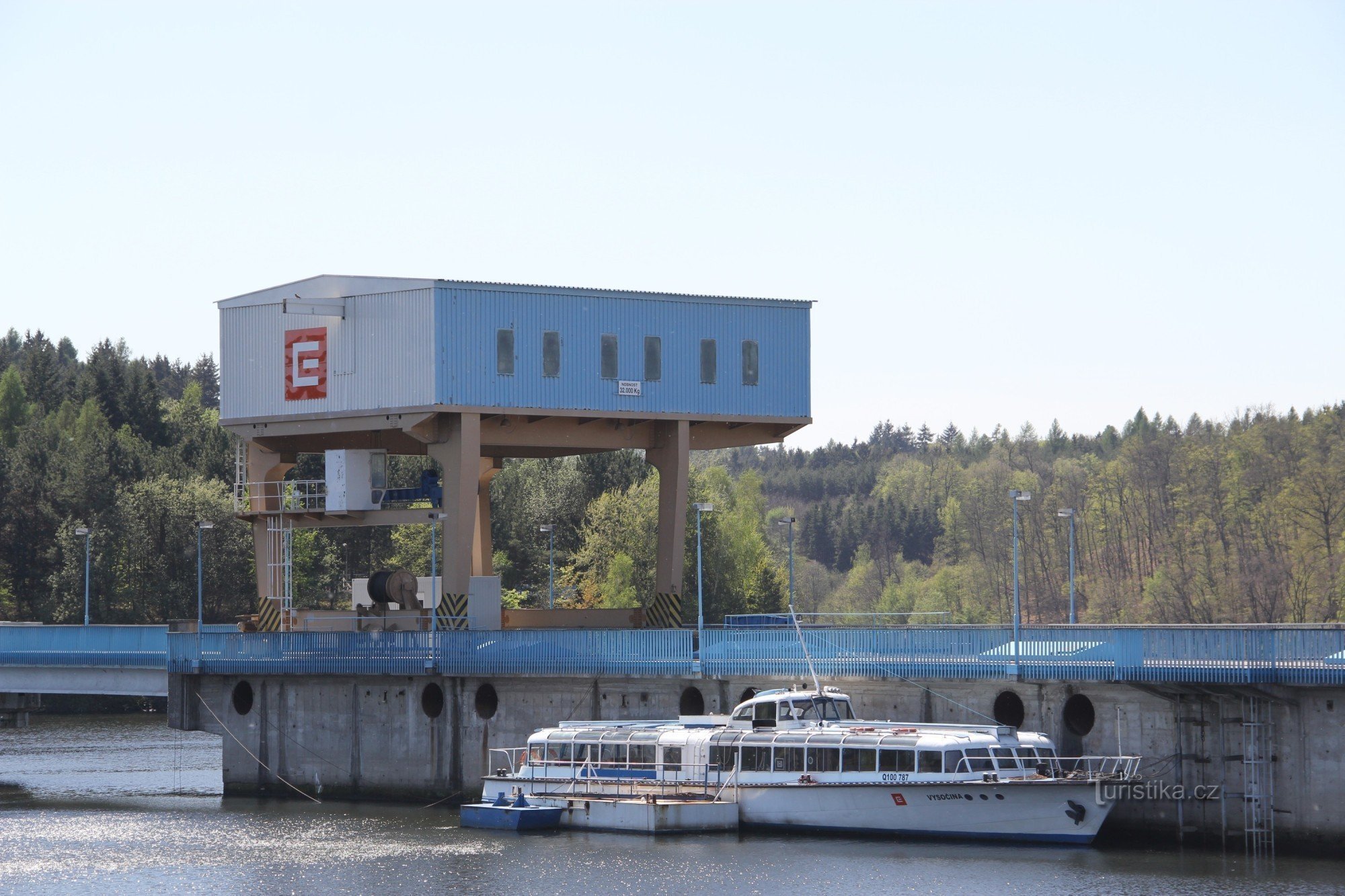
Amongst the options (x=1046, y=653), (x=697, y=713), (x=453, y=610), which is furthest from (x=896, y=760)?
(x=453, y=610)

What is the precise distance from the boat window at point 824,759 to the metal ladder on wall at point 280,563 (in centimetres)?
2691

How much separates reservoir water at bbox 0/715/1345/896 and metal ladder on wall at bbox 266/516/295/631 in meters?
10.4

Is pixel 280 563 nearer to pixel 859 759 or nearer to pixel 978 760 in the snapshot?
pixel 859 759

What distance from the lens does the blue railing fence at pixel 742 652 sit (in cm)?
5266

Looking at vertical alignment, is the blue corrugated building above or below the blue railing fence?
above

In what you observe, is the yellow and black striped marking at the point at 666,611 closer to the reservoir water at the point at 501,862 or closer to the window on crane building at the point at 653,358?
the window on crane building at the point at 653,358

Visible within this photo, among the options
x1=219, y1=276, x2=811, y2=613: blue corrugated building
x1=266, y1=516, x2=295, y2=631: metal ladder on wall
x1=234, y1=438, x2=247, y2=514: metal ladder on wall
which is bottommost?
x1=266, y1=516, x2=295, y2=631: metal ladder on wall

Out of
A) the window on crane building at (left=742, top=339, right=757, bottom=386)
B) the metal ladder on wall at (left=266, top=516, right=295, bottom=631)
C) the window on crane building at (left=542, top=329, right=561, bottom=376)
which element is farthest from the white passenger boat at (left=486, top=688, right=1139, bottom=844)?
the window on crane building at (left=742, top=339, right=757, bottom=386)

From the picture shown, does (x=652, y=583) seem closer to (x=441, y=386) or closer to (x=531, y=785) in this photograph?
(x=441, y=386)

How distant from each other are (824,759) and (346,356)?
26.9m

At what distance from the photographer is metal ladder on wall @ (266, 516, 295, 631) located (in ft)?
246

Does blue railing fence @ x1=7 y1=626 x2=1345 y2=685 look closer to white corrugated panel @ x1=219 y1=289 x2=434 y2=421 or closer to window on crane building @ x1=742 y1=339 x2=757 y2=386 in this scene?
white corrugated panel @ x1=219 y1=289 x2=434 y2=421

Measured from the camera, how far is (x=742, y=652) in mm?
62750

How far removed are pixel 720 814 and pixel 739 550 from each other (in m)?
74.8
